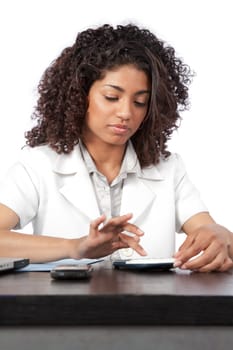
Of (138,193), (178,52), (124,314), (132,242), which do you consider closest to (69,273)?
(124,314)

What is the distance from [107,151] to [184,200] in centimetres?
31

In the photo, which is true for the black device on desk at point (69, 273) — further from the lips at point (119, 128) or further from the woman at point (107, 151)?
the lips at point (119, 128)

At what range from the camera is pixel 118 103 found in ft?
6.93

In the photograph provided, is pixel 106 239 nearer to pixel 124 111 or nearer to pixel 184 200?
pixel 124 111

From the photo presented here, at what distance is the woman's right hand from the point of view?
1.53 m

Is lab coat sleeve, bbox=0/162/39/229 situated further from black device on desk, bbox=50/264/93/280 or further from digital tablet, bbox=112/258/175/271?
black device on desk, bbox=50/264/93/280

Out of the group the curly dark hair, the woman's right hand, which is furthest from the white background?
the woman's right hand

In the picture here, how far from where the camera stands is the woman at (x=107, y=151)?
2141 millimetres

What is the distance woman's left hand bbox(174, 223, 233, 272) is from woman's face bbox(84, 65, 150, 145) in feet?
1.56

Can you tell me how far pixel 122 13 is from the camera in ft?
Result: 11.5

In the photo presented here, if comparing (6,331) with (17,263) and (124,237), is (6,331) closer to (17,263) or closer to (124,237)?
(17,263)

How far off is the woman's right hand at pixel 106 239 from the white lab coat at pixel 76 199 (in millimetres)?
423

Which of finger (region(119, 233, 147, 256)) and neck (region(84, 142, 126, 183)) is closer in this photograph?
finger (region(119, 233, 147, 256))

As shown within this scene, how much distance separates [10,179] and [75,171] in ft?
0.70
